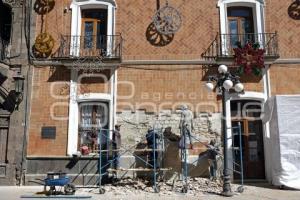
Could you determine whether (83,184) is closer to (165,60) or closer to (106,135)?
(106,135)

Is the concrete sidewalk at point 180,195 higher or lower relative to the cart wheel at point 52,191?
lower

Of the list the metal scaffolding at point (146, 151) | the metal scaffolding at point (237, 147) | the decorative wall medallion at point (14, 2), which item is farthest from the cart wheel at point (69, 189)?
the decorative wall medallion at point (14, 2)

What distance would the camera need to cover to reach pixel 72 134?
13852 mm

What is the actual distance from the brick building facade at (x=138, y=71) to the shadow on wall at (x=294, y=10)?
88mm

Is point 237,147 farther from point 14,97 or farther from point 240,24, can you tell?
point 14,97

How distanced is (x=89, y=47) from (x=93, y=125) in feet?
9.02

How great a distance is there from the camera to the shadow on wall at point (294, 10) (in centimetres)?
1453

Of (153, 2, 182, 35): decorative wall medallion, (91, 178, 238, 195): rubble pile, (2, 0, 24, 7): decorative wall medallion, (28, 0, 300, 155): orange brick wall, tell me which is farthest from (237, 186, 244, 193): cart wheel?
(2, 0, 24, 7): decorative wall medallion

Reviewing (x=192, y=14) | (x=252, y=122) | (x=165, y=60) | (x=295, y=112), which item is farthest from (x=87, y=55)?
(x=295, y=112)

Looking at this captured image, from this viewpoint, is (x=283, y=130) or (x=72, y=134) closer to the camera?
(x=283, y=130)

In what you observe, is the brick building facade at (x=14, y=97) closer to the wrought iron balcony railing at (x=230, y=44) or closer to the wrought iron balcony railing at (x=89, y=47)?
the wrought iron balcony railing at (x=89, y=47)

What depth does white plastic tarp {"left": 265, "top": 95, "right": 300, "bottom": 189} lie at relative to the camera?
40.2ft

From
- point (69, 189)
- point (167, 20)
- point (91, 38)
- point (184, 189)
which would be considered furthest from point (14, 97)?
point (184, 189)

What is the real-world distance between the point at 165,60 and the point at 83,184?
495 centimetres
